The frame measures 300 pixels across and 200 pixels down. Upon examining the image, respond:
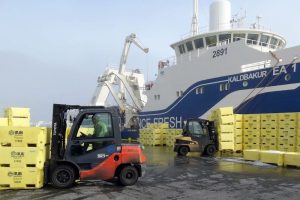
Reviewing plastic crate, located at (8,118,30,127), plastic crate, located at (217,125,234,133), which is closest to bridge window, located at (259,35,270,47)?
plastic crate, located at (217,125,234,133)

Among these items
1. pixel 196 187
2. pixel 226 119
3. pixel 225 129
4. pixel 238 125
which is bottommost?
pixel 196 187

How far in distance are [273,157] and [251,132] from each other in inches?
177

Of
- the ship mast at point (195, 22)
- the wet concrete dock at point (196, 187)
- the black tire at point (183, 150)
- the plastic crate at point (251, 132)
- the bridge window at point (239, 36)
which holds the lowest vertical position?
the wet concrete dock at point (196, 187)

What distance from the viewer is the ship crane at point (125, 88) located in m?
28.2

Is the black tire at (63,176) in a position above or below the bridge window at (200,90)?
below

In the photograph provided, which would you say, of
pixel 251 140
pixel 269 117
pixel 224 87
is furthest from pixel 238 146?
pixel 224 87

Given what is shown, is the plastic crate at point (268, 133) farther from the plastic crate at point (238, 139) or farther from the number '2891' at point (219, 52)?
the number '2891' at point (219, 52)

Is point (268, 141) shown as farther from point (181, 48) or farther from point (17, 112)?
point (17, 112)

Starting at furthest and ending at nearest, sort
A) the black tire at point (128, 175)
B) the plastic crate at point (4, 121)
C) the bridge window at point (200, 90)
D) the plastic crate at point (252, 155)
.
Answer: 1. the bridge window at point (200, 90)
2. the plastic crate at point (4, 121)
3. the plastic crate at point (252, 155)
4. the black tire at point (128, 175)

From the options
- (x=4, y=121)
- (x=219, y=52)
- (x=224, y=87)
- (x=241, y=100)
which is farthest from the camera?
(x=219, y=52)

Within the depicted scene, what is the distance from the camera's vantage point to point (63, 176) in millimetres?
7852

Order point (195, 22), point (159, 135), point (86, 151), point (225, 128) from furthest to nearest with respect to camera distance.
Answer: point (195, 22)
point (159, 135)
point (225, 128)
point (86, 151)

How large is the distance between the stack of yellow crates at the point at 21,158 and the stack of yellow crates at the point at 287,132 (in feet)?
34.2

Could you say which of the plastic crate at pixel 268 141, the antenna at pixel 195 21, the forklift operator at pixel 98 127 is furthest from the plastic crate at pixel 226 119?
the forklift operator at pixel 98 127
